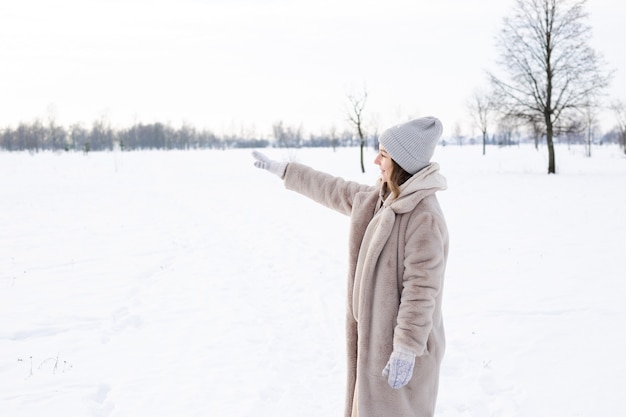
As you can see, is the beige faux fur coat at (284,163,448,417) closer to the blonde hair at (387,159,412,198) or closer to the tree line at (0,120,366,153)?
the blonde hair at (387,159,412,198)

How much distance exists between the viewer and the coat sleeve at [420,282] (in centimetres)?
195

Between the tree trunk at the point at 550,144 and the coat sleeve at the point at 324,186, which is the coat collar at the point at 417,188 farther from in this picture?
the tree trunk at the point at 550,144

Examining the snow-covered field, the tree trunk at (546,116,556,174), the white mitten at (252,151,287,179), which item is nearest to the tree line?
the tree trunk at (546,116,556,174)

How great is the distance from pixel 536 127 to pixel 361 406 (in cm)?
2676

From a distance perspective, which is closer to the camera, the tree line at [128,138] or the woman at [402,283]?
the woman at [402,283]

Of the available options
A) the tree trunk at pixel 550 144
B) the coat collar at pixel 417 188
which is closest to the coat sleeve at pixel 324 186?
the coat collar at pixel 417 188

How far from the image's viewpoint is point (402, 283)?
209cm

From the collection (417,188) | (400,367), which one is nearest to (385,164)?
(417,188)

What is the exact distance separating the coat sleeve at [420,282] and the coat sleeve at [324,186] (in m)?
0.62

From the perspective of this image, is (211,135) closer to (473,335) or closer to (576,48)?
(576,48)

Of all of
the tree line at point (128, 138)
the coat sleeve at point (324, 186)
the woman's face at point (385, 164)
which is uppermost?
the tree line at point (128, 138)

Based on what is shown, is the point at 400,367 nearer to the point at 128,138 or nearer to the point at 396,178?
the point at 396,178

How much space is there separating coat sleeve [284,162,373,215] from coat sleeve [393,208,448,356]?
62 centimetres

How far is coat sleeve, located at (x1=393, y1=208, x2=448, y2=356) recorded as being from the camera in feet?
6.40
